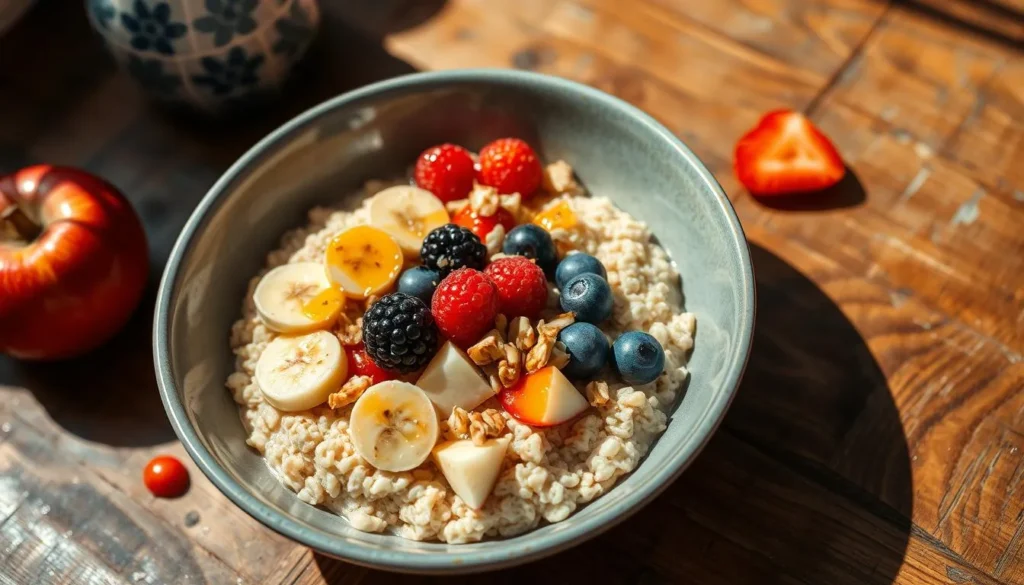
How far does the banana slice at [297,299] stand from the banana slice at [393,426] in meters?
0.20

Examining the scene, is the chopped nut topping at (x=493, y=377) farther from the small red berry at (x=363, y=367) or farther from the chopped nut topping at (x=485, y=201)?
the chopped nut topping at (x=485, y=201)

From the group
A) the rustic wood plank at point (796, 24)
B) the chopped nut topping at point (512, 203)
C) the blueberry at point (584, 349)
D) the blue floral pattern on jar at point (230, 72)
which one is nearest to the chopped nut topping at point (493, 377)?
the blueberry at point (584, 349)

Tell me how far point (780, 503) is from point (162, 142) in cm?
145

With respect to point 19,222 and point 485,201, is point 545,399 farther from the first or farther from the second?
point 19,222

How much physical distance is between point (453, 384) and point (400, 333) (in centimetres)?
12

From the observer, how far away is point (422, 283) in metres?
1.43

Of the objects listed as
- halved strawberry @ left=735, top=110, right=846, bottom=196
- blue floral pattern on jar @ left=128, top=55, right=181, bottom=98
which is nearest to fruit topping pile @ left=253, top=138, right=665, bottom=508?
halved strawberry @ left=735, top=110, right=846, bottom=196

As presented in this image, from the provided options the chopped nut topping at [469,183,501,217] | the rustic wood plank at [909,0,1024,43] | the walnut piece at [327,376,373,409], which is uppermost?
Result: the rustic wood plank at [909,0,1024,43]

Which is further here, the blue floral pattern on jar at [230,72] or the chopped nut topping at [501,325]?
the blue floral pattern on jar at [230,72]

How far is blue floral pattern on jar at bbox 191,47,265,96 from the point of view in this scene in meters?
1.79

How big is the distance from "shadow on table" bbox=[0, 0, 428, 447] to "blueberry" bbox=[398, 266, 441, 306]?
366 mm

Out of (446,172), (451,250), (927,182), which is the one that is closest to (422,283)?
(451,250)

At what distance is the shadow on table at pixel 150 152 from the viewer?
1611 mm

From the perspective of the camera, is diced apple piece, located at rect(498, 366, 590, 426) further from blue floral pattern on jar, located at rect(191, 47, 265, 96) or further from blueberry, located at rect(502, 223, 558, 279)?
blue floral pattern on jar, located at rect(191, 47, 265, 96)
